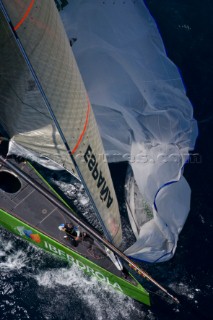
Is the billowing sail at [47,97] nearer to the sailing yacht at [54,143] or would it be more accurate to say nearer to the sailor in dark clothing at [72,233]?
the sailing yacht at [54,143]

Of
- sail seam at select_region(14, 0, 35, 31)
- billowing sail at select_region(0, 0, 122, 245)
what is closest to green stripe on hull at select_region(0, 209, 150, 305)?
billowing sail at select_region(0, 0, 122, 245)

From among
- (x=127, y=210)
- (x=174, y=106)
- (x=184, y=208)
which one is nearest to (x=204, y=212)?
(x=184, y=208)

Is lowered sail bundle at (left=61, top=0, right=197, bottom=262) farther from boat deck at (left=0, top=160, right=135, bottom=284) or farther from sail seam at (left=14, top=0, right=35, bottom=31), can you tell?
sail seam at (left=14, top=0, right=35, bottom=31)

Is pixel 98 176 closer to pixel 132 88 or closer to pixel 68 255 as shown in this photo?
pixel 68 255

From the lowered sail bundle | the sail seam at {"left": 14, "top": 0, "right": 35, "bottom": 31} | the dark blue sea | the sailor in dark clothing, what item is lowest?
the dark blue sea

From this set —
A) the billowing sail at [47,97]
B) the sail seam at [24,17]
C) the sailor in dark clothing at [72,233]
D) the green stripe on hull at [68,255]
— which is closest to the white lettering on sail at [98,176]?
the billowing sail at [47,97]

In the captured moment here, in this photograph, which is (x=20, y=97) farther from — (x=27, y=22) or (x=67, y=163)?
(x=27, y=22)

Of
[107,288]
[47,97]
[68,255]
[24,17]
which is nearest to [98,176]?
[47,97]
